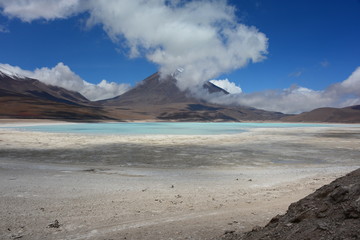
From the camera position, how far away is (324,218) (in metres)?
3.88

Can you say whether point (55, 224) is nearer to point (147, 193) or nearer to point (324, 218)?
point (147, 193)

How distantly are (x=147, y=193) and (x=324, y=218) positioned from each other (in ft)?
17.0

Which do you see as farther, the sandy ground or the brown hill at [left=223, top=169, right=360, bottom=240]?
the sandy ground

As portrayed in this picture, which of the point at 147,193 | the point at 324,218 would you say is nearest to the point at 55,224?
the point at 147,193

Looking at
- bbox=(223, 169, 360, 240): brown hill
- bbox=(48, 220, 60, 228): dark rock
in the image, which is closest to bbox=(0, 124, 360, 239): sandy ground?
bbox=(48, 220, 60, 228): dark rock

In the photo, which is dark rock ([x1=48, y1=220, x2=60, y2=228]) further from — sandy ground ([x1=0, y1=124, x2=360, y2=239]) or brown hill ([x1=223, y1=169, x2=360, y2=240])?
brown hill ([x1=223, y1=169, x2=360, y2=240])

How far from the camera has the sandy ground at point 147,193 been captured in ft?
17.6

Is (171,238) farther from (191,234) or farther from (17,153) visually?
(17,153)

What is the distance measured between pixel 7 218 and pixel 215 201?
16.1 ft

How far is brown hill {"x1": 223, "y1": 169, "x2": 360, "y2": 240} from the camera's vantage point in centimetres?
347

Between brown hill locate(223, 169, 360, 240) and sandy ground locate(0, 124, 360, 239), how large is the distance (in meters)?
1.05

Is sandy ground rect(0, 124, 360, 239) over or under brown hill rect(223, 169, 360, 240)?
under

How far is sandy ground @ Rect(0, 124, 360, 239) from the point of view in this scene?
5352 mm

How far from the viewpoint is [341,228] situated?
11.3ft
